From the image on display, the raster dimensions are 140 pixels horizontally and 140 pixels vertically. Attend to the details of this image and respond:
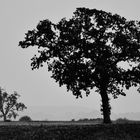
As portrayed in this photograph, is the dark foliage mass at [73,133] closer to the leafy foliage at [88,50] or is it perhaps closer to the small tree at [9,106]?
the leafy foliage at [88,50]

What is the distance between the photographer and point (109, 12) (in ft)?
188

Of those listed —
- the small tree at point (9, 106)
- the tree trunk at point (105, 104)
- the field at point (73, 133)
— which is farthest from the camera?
the small tree at point (9, 106)

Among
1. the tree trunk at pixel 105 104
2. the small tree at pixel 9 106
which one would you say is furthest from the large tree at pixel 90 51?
the small tree at pixel 9 106

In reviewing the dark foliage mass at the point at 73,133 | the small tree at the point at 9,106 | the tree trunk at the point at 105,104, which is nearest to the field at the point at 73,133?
the dark foliage mass at the point at 73,133

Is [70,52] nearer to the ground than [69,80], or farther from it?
farther from it

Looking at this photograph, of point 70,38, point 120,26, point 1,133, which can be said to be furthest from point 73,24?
point 1,133

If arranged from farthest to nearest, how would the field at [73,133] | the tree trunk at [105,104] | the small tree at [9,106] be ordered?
1. the small tree at [9,106]
2. the tree trunk at [105,104]
3. the field at [73,133]

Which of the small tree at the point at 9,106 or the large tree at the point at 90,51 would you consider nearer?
the large tree at the point at 90,51

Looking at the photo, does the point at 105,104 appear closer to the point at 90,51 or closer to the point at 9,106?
the point at 90,51

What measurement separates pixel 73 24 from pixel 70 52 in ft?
13.3

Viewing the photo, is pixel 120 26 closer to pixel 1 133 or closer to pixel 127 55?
pixel 127 55

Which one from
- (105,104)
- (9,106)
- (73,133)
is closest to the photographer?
(73,133)

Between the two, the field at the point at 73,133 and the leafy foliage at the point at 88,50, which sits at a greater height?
the leafy foliage at the point at 88,50

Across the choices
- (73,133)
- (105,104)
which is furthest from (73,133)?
(105,104)
